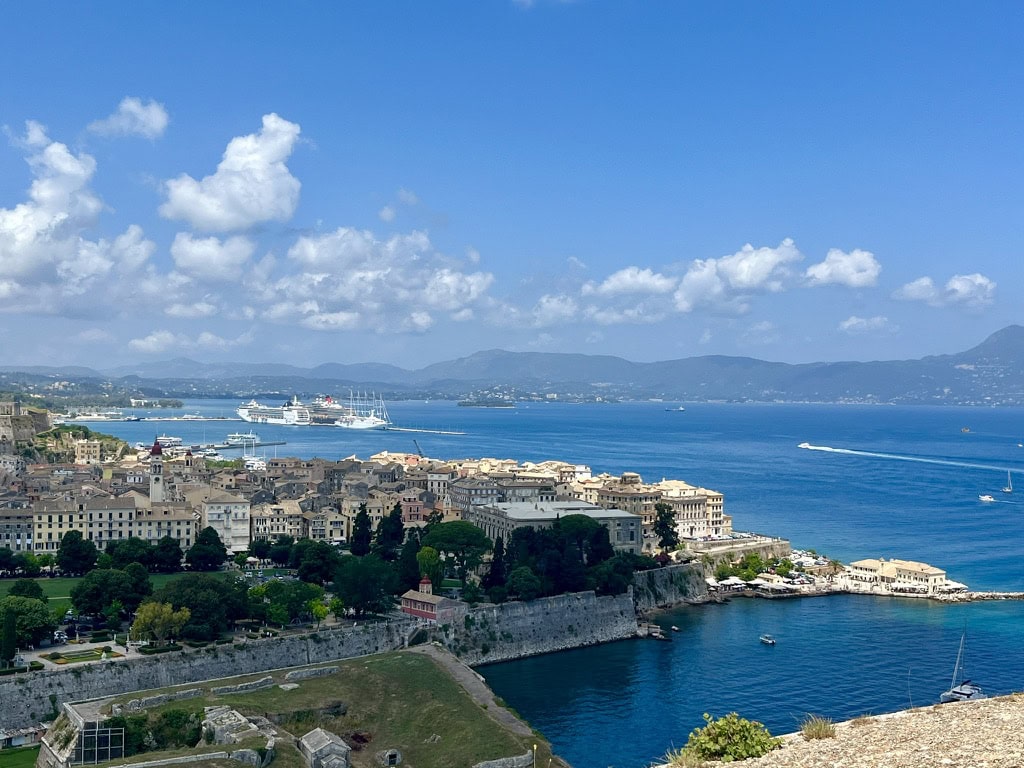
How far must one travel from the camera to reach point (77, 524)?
46781 millimetres

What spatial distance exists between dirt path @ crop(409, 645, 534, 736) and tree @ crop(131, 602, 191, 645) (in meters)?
7.49

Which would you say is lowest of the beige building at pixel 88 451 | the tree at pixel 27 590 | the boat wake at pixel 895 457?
the boat wake at pixel 895 457

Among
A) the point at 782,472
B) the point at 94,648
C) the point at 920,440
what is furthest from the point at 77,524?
the point at 920,440

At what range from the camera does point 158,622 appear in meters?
30.9

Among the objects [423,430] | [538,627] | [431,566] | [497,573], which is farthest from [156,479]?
[423,430]

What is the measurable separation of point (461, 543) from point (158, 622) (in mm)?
15578

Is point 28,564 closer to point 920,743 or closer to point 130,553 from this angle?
point 130,553

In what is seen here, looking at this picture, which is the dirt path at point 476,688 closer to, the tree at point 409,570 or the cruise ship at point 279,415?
the tree at point 409,570

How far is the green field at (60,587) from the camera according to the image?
35.9 m

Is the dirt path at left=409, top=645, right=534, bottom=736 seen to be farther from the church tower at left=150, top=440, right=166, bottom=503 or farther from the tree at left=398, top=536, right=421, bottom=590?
the church tower at left=150, top=440, right=166, bottom=503

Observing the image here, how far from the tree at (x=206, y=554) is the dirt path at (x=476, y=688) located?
14.1 metres

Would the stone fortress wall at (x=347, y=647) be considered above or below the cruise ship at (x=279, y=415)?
below

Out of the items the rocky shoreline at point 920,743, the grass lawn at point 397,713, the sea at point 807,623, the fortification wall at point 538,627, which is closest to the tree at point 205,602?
the grass lawn at point 397,713

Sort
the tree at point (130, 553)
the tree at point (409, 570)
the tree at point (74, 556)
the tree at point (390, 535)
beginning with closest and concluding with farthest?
Answer: 1. the tree at point (409, 570)
2. the tree at point (130, 553)
3. the tree at point (74, 556)
4. the tree at point (390, 535)
